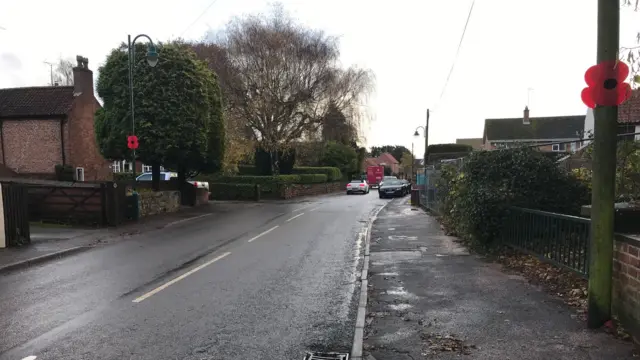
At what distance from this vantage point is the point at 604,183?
4.88 metres

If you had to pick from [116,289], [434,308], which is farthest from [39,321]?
[434,308]

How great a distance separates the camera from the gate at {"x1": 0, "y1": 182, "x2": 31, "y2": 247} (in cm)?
1151

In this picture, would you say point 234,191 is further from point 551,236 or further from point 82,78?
point 551,236

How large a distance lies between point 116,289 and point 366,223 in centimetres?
1119

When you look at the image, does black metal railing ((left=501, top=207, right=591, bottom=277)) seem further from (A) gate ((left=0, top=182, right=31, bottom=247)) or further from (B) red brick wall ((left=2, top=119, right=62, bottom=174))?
(B) red brick wall ((left=2, top=119, right=62, bottom=174))

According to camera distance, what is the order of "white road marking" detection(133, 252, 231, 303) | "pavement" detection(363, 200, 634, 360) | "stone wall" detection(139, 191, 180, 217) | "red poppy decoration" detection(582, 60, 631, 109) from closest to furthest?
1. "pavement" detection(363, 200, 634, 360)
2. "red poppy decoration" detection(582, 60, 631, 109)
3. "white road marking" detection(133, 252, 231, 303)
4. "stone wall" detection(139, 191, 180, 217)

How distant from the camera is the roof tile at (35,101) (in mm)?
31641

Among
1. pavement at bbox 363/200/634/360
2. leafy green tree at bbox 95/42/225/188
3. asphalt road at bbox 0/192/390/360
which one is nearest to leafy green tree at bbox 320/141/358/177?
leafy green tree at bbox 95/42/225/188

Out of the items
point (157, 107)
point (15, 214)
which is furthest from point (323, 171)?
point (15, 214)

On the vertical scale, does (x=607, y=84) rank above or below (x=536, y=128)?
below

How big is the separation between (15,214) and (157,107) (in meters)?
9.01

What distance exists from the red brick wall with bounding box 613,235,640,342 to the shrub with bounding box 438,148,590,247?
398cm

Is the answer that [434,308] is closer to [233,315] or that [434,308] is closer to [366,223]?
[233,315]

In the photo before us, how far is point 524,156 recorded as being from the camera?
9.67 m
